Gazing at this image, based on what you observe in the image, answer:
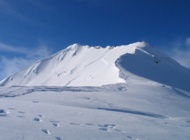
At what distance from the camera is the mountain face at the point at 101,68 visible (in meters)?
50.4

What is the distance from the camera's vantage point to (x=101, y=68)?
60.6 meters

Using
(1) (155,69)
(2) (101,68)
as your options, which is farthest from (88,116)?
(2) (101,68)

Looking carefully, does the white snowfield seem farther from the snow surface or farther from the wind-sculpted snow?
the wind-sculpted snow

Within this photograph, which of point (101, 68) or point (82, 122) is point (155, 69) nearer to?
point (101, 68)

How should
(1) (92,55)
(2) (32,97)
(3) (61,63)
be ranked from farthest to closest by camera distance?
1. (3) (61,63)
2. (1) (92,55)
3. (2) (32,97)

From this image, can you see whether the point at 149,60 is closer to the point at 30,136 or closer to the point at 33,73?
the point at 33,73

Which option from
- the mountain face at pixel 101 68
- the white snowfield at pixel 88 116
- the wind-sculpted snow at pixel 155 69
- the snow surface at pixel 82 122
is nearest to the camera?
the snow surface at pixel 82 122

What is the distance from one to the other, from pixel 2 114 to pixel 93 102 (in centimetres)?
645

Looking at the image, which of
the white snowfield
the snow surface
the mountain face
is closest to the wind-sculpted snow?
the mountain face

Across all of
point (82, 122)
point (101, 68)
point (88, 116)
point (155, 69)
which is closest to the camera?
point (82, 122)

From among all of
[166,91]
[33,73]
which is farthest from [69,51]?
[166,91]

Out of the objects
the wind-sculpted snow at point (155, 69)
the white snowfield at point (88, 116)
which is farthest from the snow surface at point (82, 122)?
the wind-sculpted snow at point (155, 69)

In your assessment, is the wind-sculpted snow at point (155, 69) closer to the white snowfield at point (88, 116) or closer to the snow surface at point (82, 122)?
the white snowfield at point (88, 116)

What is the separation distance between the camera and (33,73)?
8869cm
